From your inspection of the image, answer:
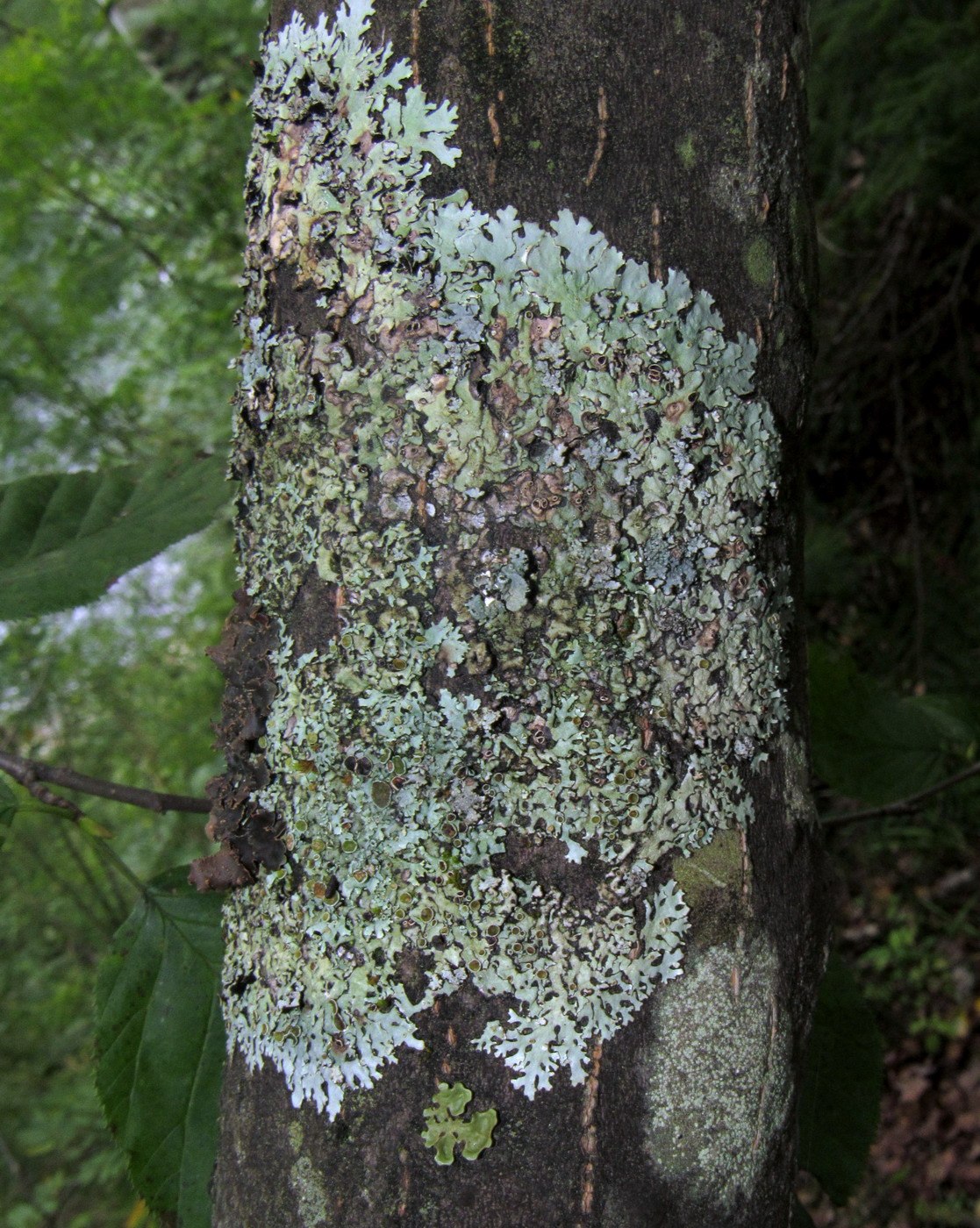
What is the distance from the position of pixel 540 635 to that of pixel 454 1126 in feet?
1.18

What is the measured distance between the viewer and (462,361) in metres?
0.64

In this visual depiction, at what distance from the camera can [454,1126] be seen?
62 cm

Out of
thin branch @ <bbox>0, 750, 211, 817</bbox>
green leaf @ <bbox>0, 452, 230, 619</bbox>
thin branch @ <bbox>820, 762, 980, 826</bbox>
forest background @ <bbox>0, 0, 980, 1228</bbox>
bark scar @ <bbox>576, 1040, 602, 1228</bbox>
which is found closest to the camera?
bark scar @ <bbox>576, 1040, 602, 1228</bbox>

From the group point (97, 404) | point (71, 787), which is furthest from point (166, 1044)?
point (97, 404)

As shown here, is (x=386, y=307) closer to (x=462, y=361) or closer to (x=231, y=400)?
(x=462, y=361)

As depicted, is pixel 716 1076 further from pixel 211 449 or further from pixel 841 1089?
pixel 211 449

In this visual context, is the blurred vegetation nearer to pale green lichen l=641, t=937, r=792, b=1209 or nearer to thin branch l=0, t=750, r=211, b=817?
thin branch l=0, t=750, r=211, b=817

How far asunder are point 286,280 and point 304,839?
459mm

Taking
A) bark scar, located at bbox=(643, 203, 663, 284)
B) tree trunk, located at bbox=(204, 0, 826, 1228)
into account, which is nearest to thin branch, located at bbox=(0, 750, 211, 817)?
tree trunk, located at bbox=(204, 0, 826, 1228)

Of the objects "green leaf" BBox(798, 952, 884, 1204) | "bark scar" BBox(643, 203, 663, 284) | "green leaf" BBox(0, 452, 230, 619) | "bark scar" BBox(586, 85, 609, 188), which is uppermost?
"bark scar" BBox(586, 85, 609, 188)

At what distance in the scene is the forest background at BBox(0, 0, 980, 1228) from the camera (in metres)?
3.09

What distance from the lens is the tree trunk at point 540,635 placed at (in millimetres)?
628

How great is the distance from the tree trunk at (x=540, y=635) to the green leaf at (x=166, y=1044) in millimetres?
269

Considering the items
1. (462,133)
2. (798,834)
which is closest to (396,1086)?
(798,834)
